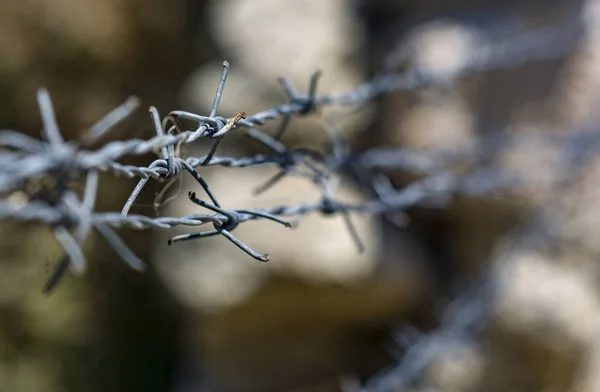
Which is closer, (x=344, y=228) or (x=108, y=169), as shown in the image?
(x=108, y=169)

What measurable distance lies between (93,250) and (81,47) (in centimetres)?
80

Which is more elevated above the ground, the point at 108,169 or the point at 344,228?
the point at 344,228

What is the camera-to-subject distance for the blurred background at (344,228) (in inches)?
71.6

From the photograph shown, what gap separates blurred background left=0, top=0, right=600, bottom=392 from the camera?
5.97 ft

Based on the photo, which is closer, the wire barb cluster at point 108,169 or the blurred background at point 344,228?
the wire barb cluster at point 108,169

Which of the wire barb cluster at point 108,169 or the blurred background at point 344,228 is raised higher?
the blurred background at point 344,228

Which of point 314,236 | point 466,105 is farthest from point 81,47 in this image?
point 466,105

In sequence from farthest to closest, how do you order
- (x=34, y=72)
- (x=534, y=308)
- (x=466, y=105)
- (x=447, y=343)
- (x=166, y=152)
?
(x=34, y=72), (x=466, y=105), (x=534, y=308), (x=447, y=343), (x=166, y=152)

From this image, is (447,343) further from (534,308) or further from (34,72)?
(34,72)

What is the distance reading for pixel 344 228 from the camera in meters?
1.89

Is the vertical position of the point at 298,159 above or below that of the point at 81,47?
below

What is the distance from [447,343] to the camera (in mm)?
1364

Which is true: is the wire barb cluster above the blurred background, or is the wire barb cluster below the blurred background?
below

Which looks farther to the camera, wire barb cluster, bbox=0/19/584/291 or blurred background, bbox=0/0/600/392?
blurred background, bbox=0/0/600/392
